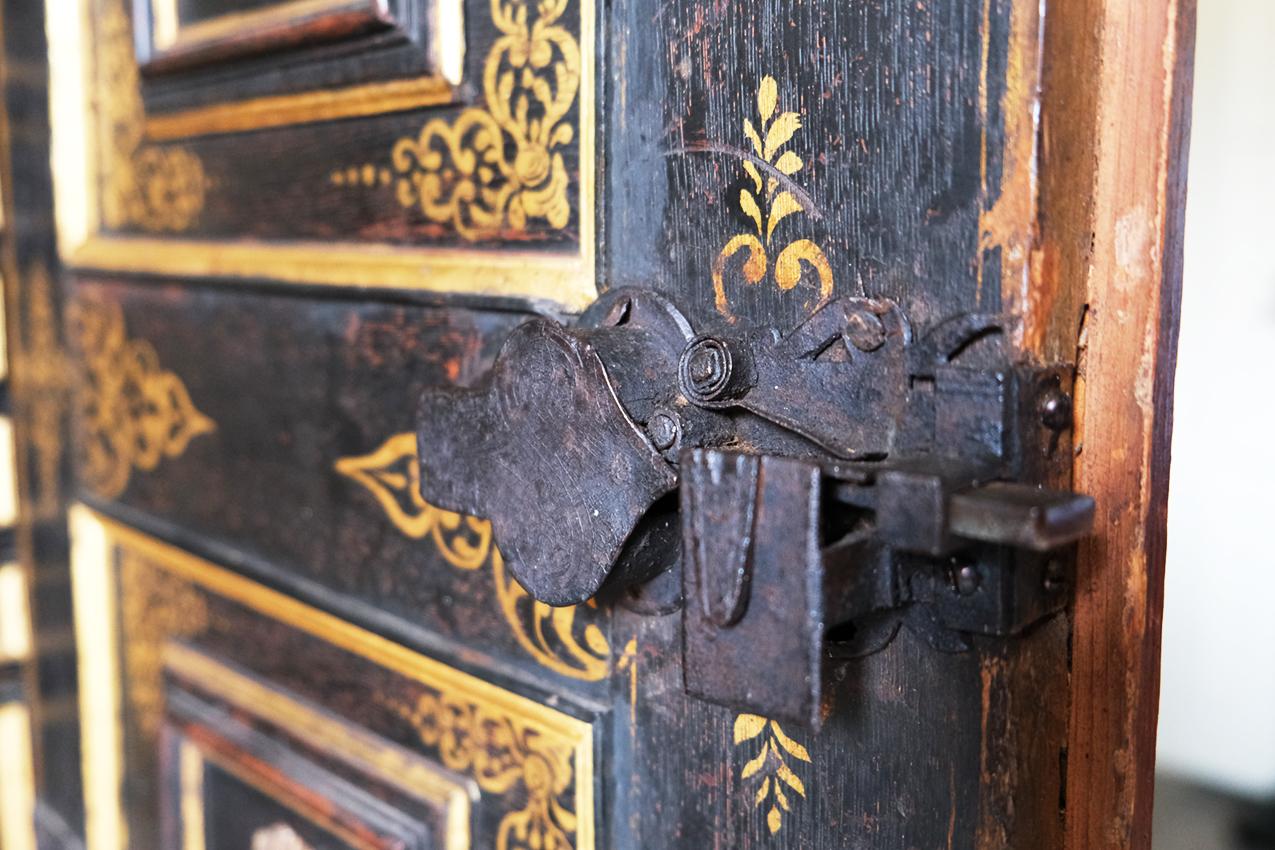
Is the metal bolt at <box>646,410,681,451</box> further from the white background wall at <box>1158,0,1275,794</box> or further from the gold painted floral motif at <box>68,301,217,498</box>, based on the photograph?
the gold painted floral motif at <box>68,301,217,498</box>

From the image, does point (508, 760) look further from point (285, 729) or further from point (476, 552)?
point (285, 729)

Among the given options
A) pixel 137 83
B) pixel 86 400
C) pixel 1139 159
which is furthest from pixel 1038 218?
pixel 86 400

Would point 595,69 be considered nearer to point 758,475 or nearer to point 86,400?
point 758,475

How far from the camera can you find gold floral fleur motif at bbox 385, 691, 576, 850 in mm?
533

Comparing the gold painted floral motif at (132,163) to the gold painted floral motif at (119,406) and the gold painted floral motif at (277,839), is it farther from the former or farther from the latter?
the gold painted floral motif at (277,839)

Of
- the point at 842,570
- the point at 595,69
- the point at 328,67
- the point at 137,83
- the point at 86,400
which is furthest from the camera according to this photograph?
the point at 86,400

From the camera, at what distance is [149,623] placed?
2.83 feet

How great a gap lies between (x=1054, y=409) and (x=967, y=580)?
0.06m

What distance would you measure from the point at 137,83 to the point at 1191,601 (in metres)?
0.75

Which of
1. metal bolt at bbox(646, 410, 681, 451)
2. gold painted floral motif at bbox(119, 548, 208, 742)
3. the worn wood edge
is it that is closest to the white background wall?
the worn wood edge

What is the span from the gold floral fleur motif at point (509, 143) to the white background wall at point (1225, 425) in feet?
0.91

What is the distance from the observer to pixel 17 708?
1.06 meters

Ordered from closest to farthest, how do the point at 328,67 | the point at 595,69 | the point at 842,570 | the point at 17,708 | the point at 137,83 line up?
the point at 842,570
the point at 595,69
the point at 328,67
the point at 137,83
the point at 17,708

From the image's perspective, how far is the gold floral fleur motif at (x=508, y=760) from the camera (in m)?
0.53
